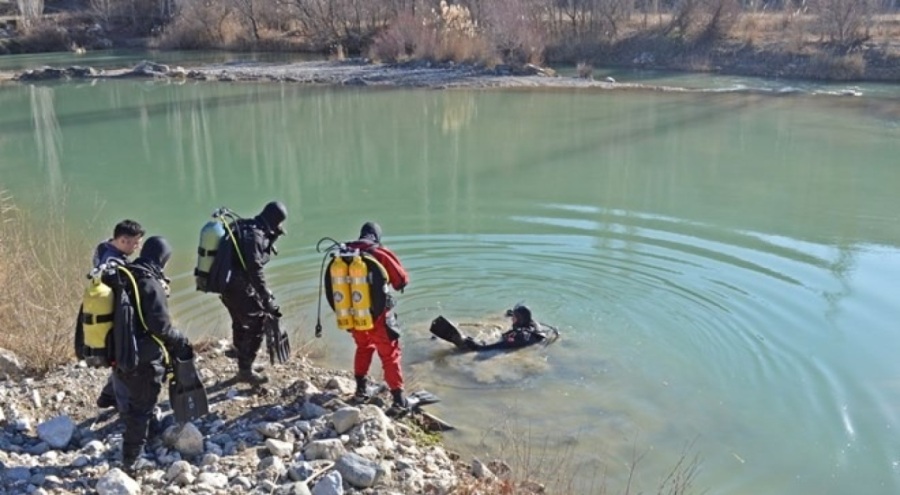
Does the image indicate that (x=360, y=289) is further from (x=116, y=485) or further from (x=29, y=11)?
(x=29, y=11)

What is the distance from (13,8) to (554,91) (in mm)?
51612

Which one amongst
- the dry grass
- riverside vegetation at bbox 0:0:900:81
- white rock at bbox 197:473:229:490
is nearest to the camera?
white rock at bbox 197:473:229:490

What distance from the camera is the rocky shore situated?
5.34m

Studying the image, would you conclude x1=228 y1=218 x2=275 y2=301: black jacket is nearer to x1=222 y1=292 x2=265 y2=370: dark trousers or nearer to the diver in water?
x1=222 y1=292 x2=265 y2=370: dark trousers

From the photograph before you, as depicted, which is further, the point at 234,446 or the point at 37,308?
the point at 37,308

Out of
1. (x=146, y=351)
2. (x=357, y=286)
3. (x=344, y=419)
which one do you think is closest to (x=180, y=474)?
(x=146, y=351)

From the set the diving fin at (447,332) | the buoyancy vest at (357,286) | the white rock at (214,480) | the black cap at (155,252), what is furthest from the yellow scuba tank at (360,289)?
the diving fin at (447,332)

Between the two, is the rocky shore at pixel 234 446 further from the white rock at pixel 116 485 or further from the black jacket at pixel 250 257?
the black jacket at pixel 250 257

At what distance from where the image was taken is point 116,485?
5.11 meters

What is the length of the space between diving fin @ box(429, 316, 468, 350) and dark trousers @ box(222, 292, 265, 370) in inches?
87.4

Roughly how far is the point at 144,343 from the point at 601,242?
336 inches

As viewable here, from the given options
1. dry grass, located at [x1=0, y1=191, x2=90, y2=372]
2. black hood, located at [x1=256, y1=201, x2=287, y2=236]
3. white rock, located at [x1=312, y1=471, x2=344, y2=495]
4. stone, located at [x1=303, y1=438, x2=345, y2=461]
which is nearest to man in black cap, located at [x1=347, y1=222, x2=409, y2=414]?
black hood, located at [x1=256, y1=201, x2=287, y2=236]

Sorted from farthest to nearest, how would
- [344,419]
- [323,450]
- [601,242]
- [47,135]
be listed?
[47,135] → [601,242] → [344,419] → [323,450]

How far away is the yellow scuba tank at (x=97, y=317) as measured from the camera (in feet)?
16.7
